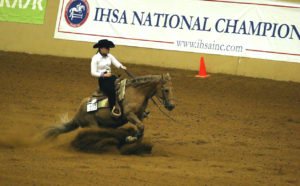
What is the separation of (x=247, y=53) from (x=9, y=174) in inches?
463

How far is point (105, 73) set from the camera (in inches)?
426

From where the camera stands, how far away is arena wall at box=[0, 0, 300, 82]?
1855 cm

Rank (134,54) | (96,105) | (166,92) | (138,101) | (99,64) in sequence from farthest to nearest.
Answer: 1. (134,54)
2. (96,105)
3. (99,64)
4. (138,101)
5. (166,92)

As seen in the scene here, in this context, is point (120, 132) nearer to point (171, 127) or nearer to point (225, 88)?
point (171, 127)

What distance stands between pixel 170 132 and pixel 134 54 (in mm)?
7352

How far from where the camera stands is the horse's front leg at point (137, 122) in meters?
10.4

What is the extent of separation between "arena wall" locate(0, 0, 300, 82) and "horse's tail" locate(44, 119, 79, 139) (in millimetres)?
8311

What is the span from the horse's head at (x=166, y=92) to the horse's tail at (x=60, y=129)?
7.55 feet

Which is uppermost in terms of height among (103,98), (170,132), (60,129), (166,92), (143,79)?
(143,79)

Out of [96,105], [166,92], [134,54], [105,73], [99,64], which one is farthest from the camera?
[134,54]

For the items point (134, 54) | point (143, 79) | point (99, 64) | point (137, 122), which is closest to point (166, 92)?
point (143, 79)

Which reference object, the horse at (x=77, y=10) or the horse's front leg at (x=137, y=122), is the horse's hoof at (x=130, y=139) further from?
the horse at (x=77, y=10)

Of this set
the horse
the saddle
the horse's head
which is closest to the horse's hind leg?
the saddle

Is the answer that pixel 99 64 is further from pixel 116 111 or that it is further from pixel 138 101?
pixel 138 101
